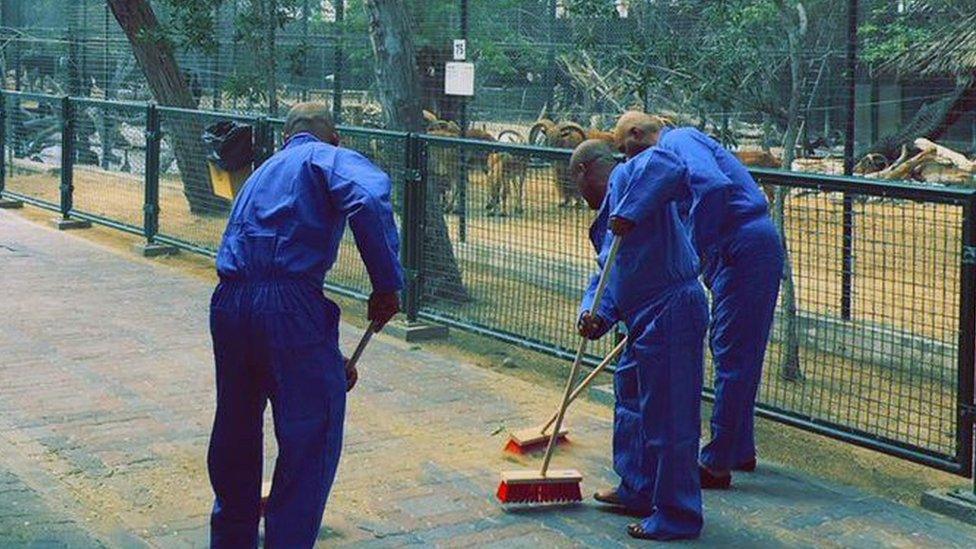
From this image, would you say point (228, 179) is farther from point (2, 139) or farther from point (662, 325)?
point (2, 139)

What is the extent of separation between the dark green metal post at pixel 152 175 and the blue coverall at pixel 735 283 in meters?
7.97

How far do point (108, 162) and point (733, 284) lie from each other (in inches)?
412

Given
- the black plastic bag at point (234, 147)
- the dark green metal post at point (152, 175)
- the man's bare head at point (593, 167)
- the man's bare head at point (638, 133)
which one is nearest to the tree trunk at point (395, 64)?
the black plastic bag at point (234, 147)

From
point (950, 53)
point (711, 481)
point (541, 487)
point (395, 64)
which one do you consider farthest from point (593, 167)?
point (950, 53)

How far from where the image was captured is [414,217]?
10.1 metres

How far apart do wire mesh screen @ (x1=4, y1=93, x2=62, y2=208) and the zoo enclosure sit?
165 inches

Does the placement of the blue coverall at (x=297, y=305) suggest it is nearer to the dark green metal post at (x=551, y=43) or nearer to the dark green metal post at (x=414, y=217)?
the dark green metal post at (x=414, y=217)

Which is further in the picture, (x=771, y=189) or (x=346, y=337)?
(x=346, y=337)

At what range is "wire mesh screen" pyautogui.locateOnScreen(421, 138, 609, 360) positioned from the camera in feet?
30.2

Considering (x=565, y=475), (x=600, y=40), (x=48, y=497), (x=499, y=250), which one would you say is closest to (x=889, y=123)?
(x=600, y=40)

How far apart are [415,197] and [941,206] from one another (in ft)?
13.8

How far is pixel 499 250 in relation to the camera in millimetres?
9977

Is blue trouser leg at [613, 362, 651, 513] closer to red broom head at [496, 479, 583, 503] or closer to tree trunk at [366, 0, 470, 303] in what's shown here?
red broom head at [496, 479, 583, 503]

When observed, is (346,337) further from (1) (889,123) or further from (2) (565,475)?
(1) (889,123)
